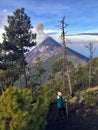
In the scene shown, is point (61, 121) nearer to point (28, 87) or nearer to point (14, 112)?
point (14, 112)

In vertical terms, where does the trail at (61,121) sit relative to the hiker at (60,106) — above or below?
below

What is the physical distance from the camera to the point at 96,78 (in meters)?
71.0

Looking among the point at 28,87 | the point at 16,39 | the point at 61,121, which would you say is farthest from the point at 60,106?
the point at 28,87

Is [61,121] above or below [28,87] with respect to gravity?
above

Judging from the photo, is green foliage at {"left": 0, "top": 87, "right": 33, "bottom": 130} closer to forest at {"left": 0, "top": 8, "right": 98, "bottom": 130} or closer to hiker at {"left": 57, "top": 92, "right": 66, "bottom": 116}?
forest at {"left": 0, "top": 8, "right": 98, "bottom": 130}

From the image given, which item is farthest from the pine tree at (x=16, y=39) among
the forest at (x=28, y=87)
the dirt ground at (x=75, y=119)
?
the dirt ground at (x=75, y=119)

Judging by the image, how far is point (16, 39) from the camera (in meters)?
58.1

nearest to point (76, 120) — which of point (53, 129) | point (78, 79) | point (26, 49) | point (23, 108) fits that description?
point (53, 129)

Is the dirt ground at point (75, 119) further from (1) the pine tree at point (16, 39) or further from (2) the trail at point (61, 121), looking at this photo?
(1) the pine tree at point (16, 39)

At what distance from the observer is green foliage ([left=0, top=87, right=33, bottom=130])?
1681 centimetres

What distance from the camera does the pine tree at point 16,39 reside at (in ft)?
191

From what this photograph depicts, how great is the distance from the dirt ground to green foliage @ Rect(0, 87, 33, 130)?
4.99m

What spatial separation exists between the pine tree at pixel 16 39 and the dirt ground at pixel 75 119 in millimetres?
34020

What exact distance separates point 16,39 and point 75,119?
37039 millimetres
